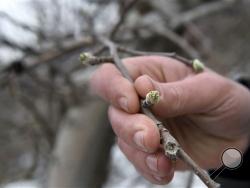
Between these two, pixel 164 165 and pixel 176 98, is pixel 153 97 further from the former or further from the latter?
pixel 176 98

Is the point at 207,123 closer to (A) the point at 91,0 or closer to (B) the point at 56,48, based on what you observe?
(B) the point at 56,48

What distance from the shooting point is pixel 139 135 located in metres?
0.81


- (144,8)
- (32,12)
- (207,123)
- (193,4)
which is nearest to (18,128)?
(32,12)

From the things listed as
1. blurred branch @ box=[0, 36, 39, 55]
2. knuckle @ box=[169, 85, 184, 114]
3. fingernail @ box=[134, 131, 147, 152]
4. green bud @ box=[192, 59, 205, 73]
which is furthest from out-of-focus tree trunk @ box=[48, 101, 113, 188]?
fingernail @ box=[134, 131, 147, 152]

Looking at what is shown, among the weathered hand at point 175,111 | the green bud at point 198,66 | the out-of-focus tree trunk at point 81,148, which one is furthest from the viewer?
the out-of-focus tree trunk at point 81,148

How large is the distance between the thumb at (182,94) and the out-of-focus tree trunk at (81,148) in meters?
1.16

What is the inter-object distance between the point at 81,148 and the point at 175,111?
4.28 ft

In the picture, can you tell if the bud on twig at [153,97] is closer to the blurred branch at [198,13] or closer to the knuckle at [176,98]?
the knuckle at [176,98]

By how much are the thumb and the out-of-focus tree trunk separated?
1158mm

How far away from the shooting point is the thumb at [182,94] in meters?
0.90

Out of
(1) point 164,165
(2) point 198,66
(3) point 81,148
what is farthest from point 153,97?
(3) point 81,148

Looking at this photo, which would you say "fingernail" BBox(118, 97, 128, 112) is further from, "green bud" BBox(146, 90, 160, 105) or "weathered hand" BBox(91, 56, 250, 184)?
"green bud" BBox(146, 90, 160, 105)

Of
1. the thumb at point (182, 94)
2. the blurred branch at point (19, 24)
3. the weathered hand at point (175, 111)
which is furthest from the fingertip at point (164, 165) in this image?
the blurred branch at point (19, 24)

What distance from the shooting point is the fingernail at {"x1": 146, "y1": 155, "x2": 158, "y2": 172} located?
2.64 ft
